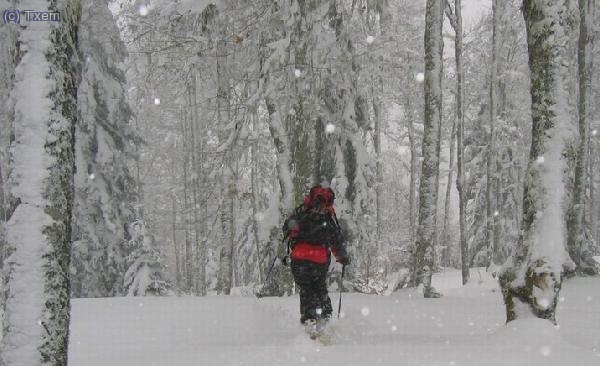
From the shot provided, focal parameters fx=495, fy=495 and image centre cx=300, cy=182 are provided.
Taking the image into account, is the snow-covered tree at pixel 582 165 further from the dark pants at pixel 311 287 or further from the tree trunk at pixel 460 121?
the dark pants at pixel 311 287

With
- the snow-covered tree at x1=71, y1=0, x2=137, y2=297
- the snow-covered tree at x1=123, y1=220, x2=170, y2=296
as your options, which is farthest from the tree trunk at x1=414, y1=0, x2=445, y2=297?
the snow-covered tree at x1=71, y1=0, x2=137, y2=297

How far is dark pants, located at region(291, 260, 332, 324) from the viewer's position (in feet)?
20.1

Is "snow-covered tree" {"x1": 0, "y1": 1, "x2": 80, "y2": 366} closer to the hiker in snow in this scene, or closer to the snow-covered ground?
the snow-covered ground

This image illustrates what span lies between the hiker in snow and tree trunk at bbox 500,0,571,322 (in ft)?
6.68

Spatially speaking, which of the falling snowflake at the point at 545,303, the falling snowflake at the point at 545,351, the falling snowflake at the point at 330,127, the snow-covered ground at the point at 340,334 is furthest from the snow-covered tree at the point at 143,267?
the falling snowflake at the point at 545,351

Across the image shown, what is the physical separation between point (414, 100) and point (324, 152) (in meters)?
15.0

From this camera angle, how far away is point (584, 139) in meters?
12.8

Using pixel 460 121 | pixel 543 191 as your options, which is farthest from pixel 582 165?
pixel 543 191

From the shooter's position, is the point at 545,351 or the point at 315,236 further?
the point at 315,236

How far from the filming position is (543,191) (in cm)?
512

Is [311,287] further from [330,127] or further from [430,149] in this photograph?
[430,149]

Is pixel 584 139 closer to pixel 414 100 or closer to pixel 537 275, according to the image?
pixel 537 275

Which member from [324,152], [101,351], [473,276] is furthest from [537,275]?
[473,276]

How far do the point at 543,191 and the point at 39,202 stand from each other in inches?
184
